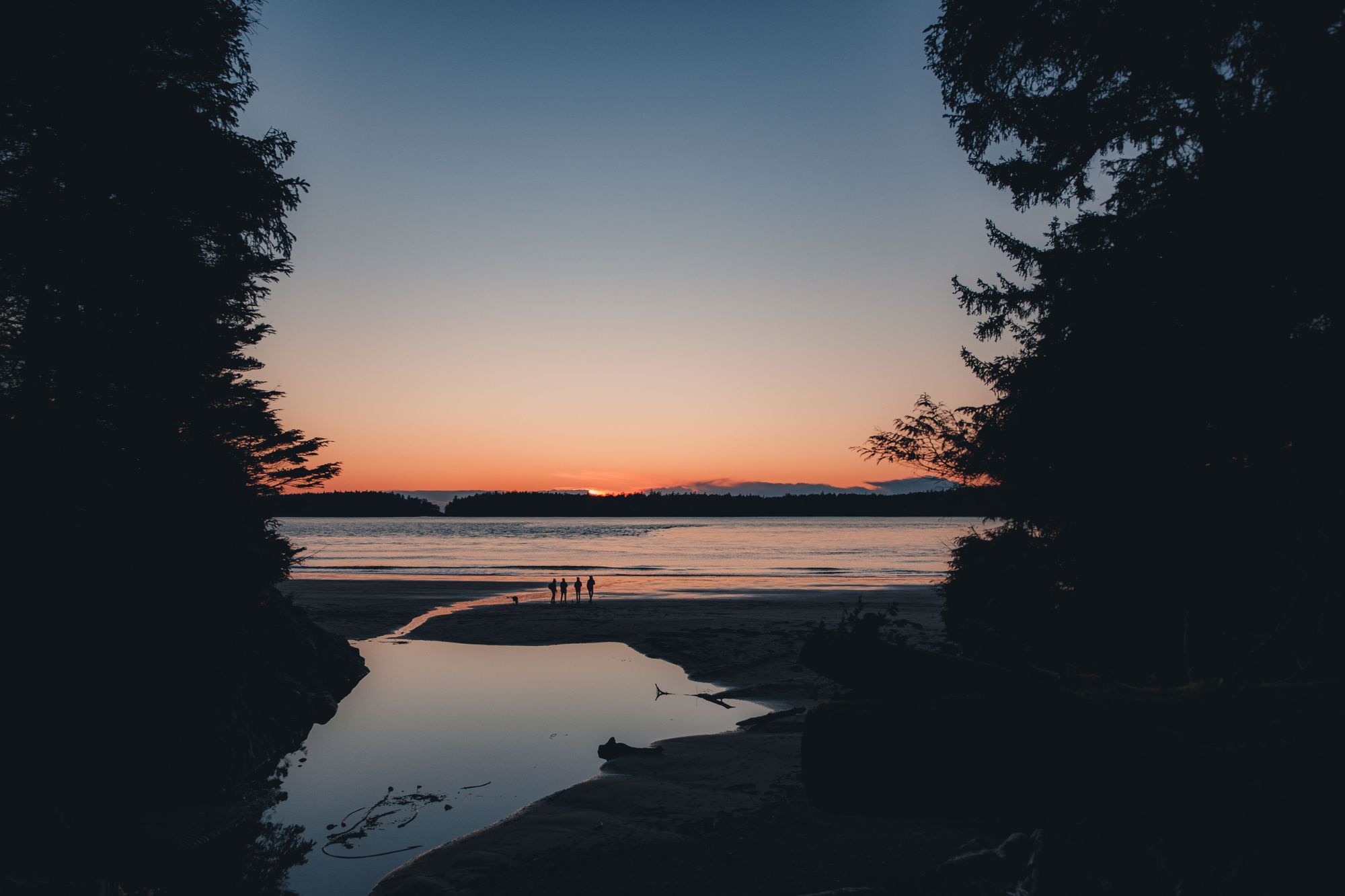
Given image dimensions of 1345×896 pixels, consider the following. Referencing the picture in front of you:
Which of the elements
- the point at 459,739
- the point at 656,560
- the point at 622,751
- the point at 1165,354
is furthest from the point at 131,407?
the point at 656,560

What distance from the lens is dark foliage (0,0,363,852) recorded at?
7992mm

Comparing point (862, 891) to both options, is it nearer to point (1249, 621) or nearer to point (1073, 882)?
point (1073, 882)

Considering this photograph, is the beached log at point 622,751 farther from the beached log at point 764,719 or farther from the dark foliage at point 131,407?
the dark foliage at point 131,407

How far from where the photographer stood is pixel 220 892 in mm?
7348

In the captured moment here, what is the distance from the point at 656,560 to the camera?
214ft

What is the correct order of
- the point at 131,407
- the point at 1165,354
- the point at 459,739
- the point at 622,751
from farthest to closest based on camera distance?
1. the point at 459,739
2. the point at 622,751
3. the point at 131,407
4. the point at 1165,354

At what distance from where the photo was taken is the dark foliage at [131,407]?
26.2 feet

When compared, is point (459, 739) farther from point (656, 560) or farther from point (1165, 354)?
point (656, 560)

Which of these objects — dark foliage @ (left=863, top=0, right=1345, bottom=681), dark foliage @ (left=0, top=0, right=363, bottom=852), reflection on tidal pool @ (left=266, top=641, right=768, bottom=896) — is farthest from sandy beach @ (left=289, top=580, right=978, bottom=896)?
dark foliage @ (left=0, top=0, right=363, bottom=852)

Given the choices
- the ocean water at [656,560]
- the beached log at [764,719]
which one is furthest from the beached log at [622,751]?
the ocean water at [656,560]

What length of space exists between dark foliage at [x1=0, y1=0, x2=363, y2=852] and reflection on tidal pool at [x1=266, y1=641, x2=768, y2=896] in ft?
4.94

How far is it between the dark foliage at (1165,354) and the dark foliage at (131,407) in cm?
1003

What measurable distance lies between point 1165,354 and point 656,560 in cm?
5916

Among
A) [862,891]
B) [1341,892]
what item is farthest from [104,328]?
[1341,892]
